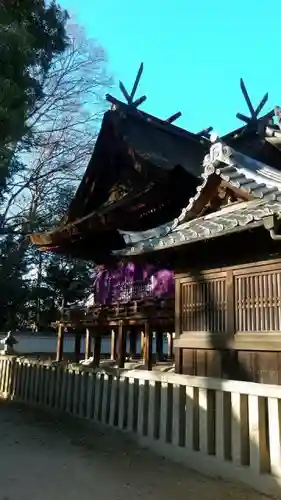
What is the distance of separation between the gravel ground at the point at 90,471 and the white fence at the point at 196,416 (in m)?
0.16

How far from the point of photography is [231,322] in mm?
5734

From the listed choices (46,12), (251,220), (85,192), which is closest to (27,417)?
(251,220)

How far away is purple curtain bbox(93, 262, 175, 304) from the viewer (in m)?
8.86

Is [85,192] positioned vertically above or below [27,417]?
above

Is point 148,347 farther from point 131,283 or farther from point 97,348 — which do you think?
point 131,283

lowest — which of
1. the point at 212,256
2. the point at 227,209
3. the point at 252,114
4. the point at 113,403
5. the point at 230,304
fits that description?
the point at 113,403

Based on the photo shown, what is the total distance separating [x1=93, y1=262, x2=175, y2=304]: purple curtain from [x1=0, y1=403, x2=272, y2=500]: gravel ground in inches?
119

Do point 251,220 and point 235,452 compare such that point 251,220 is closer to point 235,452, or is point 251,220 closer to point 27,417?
point 235,452

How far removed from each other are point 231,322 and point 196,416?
4.15 ft

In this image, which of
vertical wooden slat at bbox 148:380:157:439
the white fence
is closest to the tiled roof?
the white fence

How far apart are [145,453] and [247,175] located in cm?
367

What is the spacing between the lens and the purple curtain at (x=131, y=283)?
29.1ft

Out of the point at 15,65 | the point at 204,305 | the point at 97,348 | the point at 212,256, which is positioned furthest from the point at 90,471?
the point at 15,65

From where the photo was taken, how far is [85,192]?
1238 centimetres
